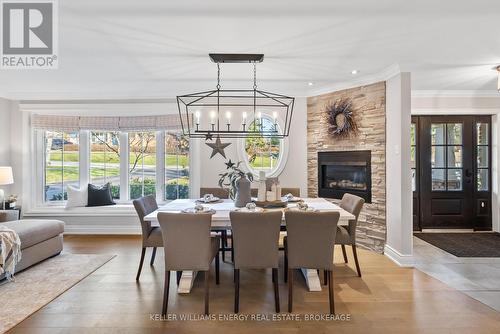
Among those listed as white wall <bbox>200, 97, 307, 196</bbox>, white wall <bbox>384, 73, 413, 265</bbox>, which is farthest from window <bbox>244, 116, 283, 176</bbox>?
white wall <bbox>384, 73, 413, 265</bbox>

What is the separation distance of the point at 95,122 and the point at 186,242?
12.0ft

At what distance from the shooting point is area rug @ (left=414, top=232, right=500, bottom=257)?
4004 millimetres

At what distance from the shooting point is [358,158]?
424cm

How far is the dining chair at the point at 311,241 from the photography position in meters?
2.42

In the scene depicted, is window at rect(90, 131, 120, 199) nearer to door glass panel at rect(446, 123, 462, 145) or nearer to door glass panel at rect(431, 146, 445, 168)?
door glass panel at rect(431, 146, 445, 168)

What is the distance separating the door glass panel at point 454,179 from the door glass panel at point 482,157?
1.21 feet

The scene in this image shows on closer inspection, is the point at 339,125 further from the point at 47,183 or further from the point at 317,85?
the point at 47,183

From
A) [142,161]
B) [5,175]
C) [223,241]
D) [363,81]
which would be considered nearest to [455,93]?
[363,81]

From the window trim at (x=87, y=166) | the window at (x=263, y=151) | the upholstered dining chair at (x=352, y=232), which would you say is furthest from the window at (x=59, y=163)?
the upholstered dining chair at (x=352, y=232)

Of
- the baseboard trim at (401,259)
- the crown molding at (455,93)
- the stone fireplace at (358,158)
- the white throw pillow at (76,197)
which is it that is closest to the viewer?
the baseboard trim at (401,259)

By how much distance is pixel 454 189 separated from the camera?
204 inches

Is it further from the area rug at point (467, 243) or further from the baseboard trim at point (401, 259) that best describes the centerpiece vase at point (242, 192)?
the area rug at point (467, 243)

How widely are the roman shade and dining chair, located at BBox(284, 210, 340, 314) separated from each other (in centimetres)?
327

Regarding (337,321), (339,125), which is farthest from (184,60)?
(337,321)
